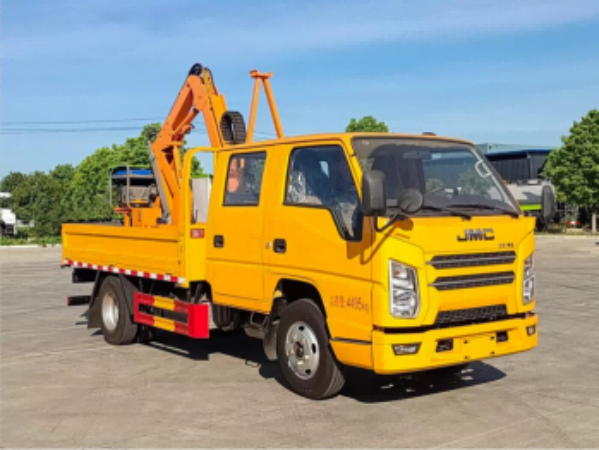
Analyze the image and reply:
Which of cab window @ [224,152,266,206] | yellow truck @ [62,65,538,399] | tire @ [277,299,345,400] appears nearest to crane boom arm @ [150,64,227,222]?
yellow truck @ [62,65,538,399]

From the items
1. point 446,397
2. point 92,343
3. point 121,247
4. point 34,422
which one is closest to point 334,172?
point 446,397

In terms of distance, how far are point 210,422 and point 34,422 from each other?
154cm

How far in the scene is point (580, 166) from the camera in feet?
168

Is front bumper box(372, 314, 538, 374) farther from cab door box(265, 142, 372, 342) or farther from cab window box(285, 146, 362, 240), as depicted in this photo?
cab window box(285, 146, 362, 240)

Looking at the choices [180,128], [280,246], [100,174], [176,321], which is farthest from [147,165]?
[280,246]

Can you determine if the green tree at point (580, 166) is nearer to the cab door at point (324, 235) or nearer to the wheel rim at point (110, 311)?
the wheel rim at point (110, 311)

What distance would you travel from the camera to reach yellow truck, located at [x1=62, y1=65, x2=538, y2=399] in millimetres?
6547

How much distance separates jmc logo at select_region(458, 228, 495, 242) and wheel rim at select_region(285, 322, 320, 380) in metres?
1.68

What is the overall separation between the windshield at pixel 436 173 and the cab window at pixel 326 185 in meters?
0.24

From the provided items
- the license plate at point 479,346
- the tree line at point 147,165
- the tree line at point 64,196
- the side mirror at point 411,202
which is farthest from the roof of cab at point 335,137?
the tree line at point 147,165

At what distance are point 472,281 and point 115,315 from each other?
5646 mm

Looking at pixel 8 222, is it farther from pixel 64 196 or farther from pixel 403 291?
pixel 403 291

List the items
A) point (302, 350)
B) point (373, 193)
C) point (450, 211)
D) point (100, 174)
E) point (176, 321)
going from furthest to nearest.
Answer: point (100, 174) < point (176, 321) < point (302, 350) < point (450, 211) < point (373, 193)

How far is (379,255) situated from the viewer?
6.52 metres
